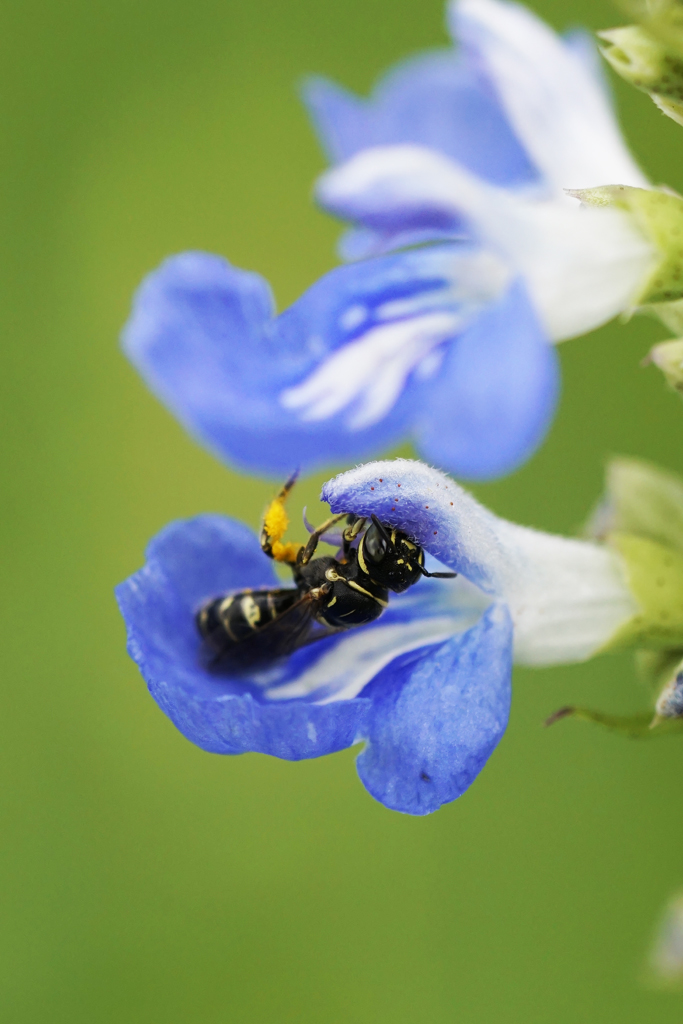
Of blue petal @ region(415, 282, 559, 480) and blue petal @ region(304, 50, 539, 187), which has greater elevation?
blue petal @ region(304, 50, 539, 187)

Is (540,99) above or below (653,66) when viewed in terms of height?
below

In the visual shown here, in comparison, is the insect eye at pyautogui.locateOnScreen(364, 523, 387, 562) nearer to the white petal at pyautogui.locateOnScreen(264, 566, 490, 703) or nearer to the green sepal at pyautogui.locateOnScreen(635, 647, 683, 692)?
the white petal at pyautogui.locateOnScreen(264, 566, 490, 703)

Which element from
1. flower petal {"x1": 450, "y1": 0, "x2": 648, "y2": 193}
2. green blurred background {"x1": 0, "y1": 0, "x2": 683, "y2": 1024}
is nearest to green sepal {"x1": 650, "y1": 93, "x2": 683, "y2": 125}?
flower petal {"x1": 450, "y1": 0, "x2": 648, "y2": 193}

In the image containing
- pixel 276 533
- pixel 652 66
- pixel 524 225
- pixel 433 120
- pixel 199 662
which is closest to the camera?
pixel 652 66

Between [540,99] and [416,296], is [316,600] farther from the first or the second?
[540,99]

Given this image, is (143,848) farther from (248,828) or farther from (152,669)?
(152,669)

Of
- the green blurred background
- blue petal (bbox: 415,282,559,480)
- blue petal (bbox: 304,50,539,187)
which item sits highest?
blue petal (bbox: 304,50,539,187)

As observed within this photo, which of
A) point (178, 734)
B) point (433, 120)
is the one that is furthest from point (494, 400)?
point (178, 734)
